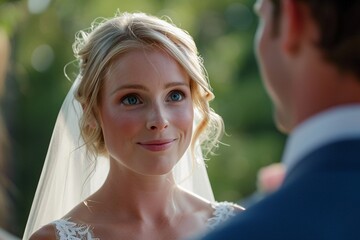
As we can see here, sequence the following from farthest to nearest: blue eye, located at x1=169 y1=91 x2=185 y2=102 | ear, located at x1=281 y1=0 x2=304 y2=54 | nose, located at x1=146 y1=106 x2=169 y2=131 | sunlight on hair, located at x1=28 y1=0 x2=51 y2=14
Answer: sunlight on hair, located at x1=28 y1=0 x2=51 y2=14 < blue eye, located at x1=169 y1=91 x2=185 y2=102 < nose, located at x1=146 y1=106 x2=169 y2=131 < ear, located at x1=281 y1=0 x2=304 y2=54

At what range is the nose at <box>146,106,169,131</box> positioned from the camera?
4.26m

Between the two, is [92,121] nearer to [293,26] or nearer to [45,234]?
[45,234]

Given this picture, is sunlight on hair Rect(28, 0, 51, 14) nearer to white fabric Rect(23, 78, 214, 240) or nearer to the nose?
white fabric Rect(23, 78, 214, 240)

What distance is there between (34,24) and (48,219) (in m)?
12.6

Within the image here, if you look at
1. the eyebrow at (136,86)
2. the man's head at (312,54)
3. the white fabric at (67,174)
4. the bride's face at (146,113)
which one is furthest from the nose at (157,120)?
the man's head at (312,54)

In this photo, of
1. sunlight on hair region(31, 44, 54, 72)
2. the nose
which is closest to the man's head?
the nose

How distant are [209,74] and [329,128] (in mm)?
18199

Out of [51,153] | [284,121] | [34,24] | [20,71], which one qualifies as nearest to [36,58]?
[34,24]

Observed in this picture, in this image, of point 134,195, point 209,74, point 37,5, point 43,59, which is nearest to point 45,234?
point 134,195

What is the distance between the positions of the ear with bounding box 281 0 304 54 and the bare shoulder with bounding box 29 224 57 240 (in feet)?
8.85

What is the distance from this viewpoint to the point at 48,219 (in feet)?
16.6

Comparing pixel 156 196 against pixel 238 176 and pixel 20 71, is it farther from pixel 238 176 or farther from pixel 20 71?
pixel 238 176

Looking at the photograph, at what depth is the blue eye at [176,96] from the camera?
14.4 feet

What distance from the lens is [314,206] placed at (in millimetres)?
1804
